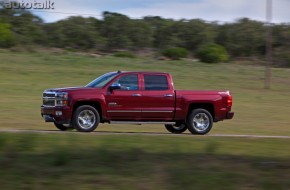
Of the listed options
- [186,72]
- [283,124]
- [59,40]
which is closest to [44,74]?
[186,72]

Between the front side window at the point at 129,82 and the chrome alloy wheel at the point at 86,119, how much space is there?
1.22 metres

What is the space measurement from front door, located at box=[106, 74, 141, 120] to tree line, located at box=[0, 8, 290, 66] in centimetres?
4841

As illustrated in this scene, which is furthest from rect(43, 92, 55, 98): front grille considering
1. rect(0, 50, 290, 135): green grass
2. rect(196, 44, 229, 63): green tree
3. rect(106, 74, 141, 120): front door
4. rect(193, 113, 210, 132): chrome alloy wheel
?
rect(196, 44, 229, 63): green tree

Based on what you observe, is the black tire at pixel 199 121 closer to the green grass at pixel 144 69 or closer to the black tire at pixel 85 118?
the green grass at pixel 144 69

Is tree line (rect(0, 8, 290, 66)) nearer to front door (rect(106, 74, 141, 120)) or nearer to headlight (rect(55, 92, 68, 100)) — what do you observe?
front door (rect(106, 74, 141, 120))

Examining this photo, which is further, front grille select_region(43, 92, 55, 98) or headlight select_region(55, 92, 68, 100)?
front grille select_region(43, 92, 55, 98)

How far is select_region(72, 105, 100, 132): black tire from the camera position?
17.4 meters

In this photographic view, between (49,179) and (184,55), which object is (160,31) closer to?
(184,55)

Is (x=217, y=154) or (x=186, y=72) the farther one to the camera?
(x=186, y=72)

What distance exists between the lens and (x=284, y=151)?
41.1 feet

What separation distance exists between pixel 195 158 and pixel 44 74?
107 feet

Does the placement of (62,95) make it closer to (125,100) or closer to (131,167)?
(125,100)

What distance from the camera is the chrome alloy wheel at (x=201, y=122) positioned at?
1842 cm

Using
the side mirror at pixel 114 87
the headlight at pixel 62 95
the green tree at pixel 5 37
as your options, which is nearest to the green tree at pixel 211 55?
the green tree at pixel 5 37
